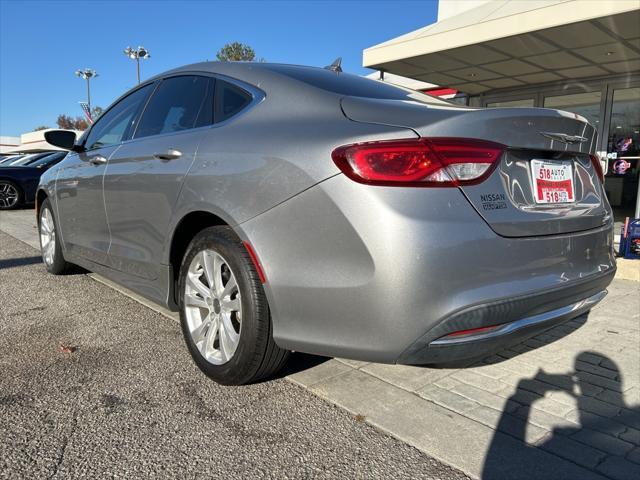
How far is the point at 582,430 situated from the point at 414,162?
1449mm

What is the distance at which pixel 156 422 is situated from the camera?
2.20 meters

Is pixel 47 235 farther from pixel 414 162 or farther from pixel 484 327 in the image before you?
pixel 484 327

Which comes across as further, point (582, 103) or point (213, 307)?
point (582, 103)

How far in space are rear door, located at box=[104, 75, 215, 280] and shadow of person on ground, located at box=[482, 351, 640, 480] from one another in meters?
1.97

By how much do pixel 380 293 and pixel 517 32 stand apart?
6478 mm

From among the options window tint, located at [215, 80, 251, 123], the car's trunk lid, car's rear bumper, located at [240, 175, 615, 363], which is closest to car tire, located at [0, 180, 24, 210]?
window tint, located at [215, 80, 251, 123]

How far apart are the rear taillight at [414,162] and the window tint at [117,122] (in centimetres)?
220

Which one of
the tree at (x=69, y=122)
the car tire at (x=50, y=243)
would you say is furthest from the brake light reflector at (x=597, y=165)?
the tree at (x=69, y=122)

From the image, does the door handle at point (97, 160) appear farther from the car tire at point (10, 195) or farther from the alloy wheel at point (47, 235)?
the car tire at point (10, 195)

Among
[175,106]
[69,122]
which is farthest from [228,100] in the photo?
[69,122]

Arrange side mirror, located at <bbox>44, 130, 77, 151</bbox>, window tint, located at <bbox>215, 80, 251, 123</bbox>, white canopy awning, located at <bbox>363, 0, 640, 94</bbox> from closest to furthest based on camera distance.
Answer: window tint, located at <bbox>215, 80, 251, 123</bbox> → side mirror, located at <bbox>44, 130, 77, 151</bbox> → white canopy awning, located at <bbox>363, 0, 640, 94</bbox>

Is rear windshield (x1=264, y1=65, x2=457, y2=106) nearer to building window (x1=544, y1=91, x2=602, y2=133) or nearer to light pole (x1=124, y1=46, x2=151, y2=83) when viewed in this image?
building window (x1=544, y1=91, x2=602, y2=133)

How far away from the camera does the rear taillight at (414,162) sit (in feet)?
6.09

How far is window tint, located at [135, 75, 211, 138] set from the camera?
2918 mm
